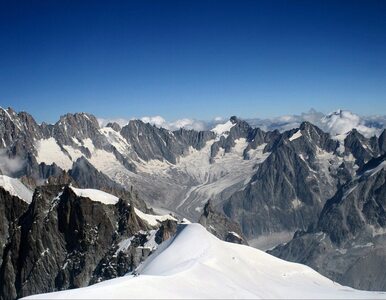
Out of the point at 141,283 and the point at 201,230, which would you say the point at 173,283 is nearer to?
the point at 141,283

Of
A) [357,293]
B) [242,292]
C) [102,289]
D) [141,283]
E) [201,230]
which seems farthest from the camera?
[201,230]

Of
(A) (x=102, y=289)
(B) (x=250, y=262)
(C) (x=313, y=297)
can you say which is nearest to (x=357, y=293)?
(C) (x=313, y=297)

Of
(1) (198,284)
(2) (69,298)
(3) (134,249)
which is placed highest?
(2) (69,298)

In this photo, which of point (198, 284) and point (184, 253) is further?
→ point (184, 253)

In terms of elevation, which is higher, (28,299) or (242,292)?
(28,299)

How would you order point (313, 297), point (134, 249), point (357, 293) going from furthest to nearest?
point (134, 249) → point (357, 293) → point (313, 297)

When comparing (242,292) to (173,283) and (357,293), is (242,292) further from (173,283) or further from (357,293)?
(357,293)
